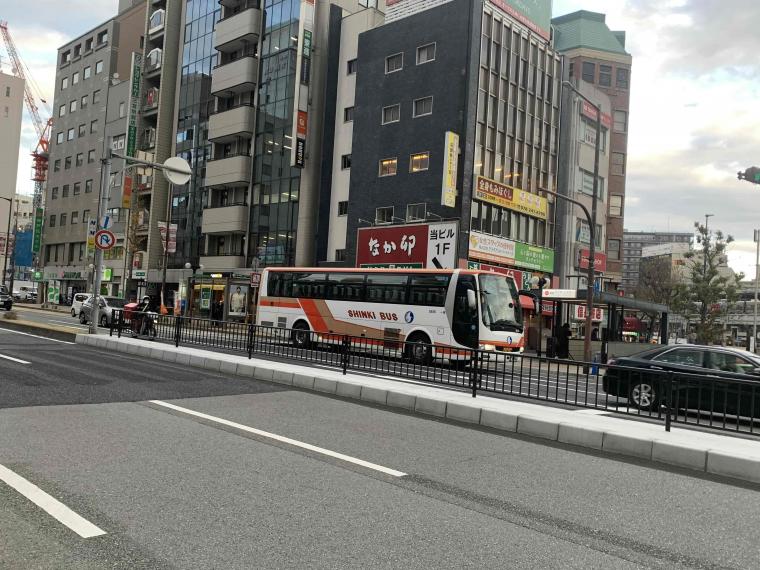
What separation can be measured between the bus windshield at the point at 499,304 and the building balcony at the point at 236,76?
29.4m

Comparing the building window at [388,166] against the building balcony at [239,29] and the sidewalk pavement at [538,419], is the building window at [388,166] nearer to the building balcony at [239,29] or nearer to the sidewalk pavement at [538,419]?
the building balcony at [239,29]

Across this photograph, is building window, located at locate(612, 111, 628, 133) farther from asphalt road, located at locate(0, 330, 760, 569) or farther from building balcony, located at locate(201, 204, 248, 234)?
asphalt road, located at locate(0, 330, 760, 569)

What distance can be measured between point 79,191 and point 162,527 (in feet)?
218

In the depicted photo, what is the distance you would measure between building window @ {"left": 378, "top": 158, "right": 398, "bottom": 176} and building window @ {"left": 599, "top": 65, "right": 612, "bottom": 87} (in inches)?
1644

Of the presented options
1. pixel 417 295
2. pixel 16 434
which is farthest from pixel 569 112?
pixel 16 434

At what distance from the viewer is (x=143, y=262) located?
170 ft

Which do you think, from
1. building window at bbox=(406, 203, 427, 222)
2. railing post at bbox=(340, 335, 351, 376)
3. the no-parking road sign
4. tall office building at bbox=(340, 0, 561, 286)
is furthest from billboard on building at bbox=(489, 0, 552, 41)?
railing post at bbox=(340, 335, 351, 376)

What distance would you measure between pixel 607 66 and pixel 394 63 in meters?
40.9

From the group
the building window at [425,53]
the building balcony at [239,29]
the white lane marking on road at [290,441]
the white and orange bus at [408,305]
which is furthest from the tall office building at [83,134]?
the white lane marking on road at [290,441]

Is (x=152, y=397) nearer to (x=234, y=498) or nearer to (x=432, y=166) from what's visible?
(x=234, y=498)

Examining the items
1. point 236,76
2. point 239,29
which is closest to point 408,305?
point 236,76

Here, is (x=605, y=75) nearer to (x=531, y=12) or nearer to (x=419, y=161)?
(x=531, y=12)

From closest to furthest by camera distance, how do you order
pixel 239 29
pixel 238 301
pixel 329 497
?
pixel 329 497 < pixel 238 301 < pixel 239 29

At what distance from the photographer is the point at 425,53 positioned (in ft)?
113
